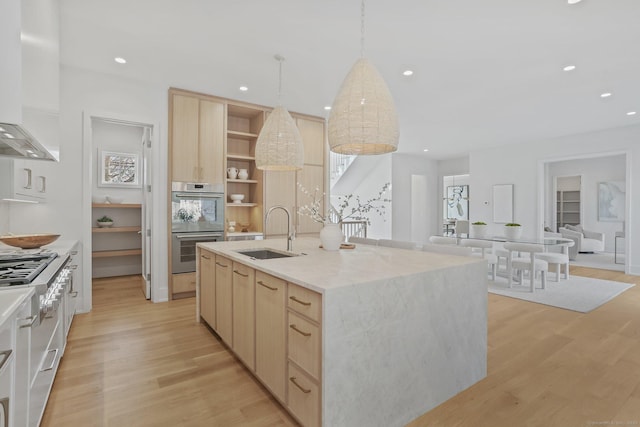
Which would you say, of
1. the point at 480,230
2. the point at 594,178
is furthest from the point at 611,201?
the point at 480,230

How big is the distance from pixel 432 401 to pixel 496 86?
3717 millimetres

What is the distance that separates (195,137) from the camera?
417 cm

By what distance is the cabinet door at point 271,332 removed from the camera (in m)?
1.71

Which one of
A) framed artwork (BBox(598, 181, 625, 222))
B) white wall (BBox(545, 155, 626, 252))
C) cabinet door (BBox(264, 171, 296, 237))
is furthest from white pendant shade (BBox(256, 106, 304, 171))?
framed artwork (BBox(598, 181, 625, 222))

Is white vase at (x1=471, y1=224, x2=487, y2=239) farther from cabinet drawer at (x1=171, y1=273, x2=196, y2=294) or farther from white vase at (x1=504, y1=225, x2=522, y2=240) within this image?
cabinet drawer at (x1=171, y1=273, x2=196, y2=294)

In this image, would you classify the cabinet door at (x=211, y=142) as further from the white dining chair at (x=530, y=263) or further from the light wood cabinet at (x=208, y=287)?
the white dining chair at (x=530, y=263)

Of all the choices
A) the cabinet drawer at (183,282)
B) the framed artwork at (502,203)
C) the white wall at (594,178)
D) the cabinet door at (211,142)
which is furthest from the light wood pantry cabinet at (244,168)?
the white wall at (594,178)

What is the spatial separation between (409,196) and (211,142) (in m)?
5.96

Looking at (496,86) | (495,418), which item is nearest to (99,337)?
(495,418)

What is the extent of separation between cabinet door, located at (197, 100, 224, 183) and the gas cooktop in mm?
2232

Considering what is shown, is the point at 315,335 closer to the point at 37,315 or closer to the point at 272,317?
the point at 272,317

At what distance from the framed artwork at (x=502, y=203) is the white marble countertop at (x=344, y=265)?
5.85 metres

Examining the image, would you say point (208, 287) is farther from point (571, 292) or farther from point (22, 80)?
point (571, 292)

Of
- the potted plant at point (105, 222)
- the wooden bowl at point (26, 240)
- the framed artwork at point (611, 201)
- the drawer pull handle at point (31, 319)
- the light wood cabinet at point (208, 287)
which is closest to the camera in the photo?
the drawer pull handle at point (31, 319)
